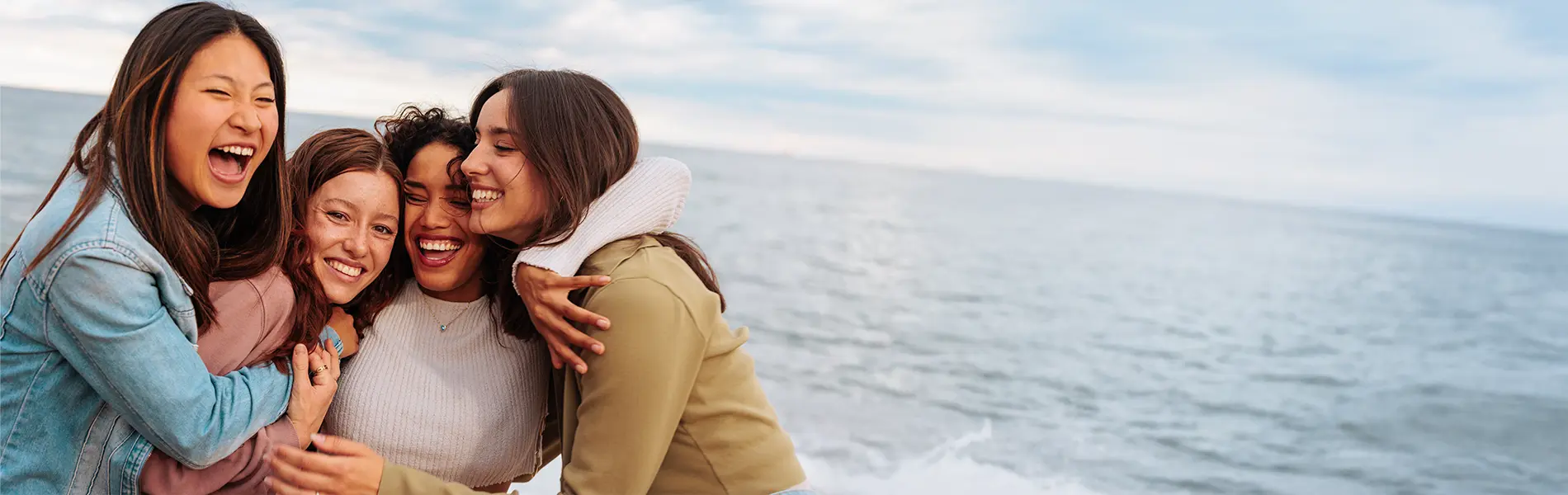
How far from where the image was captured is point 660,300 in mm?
2557

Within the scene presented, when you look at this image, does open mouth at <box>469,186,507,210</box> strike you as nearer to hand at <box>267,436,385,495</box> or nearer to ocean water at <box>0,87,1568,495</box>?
hand at <box>267,436,385,495</box>

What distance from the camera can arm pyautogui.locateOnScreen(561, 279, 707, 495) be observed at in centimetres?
254

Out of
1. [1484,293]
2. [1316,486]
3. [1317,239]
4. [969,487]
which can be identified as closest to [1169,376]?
[1316,486]

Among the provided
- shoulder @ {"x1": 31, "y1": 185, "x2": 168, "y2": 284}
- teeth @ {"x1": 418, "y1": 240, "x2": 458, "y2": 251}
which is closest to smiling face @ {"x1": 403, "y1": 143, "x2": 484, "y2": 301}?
teeth @ {"x1": 418, "y1": 240, "x2": 458, "y2": 251}

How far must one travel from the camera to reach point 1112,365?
15.9 m

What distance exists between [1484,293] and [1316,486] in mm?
27452

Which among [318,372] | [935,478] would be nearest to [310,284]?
[318,372]

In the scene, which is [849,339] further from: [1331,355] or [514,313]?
[514,313]

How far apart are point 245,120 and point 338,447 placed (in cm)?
81

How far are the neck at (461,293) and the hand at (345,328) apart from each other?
9.5 inches

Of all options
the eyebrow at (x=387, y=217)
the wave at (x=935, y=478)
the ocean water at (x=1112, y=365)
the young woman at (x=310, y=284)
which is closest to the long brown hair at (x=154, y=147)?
the young woman at (x=310, y=284)

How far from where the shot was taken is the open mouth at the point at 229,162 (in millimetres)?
2453

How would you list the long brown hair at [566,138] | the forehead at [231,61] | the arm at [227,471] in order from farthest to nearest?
1. the long brown hair at [566,138]
2. the arm at [227,471]
3. the forehead at [231,61]

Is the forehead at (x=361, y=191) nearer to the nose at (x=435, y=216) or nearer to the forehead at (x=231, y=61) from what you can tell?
the nose at (x=435, y=216)
